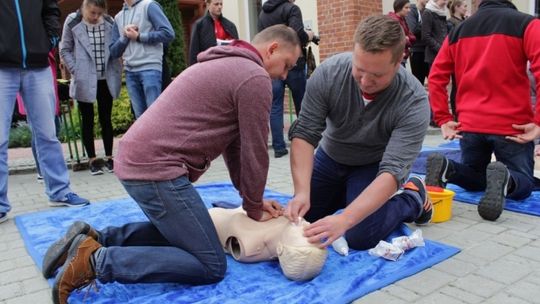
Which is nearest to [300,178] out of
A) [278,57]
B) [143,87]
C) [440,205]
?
[278,57]

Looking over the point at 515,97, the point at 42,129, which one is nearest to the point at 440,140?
the point at 515,97

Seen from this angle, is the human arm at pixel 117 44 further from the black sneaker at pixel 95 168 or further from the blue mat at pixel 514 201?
the blue mat at pixel 514 201

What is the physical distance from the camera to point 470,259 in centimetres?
246

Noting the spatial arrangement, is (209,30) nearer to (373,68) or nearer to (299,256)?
(373,68)

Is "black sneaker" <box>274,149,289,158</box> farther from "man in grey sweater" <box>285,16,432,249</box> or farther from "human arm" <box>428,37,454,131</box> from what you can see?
"man in grey sweater" <box>285,16,432,249</box>

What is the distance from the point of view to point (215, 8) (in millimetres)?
5375

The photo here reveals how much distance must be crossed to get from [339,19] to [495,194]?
198 inches

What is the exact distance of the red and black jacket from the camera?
10.3 ft

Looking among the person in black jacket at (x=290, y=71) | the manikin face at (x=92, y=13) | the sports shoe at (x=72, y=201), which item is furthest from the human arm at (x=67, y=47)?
the person in black jacket at (x=290, y=71)

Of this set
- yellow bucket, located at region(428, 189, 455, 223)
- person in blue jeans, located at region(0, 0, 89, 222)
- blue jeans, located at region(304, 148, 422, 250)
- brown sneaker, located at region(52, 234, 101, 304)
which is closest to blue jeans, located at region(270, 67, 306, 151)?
person in blue jeans, located at region(0, 0, 89, 222)

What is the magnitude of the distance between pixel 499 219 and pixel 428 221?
1.50 feet

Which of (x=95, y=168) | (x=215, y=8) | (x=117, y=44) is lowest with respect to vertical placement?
(x=95, y=168)

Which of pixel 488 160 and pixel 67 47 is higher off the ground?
pixel 67 47

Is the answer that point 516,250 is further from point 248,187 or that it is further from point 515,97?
point 248,187
